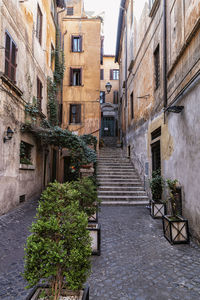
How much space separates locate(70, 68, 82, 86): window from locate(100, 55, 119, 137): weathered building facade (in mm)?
8448

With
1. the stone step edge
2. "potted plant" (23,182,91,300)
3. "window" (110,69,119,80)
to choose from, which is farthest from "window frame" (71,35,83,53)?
"potted plant" (23,182,91,300)

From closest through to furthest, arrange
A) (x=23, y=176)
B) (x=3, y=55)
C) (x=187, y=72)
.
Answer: (x=187, y=72) → (x=3, y=55) → (x=23, y=176)

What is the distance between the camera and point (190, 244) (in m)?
4.49

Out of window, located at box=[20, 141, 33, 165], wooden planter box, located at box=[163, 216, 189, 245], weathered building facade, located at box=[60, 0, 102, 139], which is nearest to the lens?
wooden planter box, located at box=[163, 216, 189, 245]

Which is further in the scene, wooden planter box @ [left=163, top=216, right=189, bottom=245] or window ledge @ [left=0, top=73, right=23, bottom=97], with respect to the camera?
window ledge @ [left=0, top=73, right=23, bottom=97]

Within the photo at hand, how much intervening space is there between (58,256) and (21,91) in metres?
7.31

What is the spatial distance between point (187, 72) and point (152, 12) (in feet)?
16.3

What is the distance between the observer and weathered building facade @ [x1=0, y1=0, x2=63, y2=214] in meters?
6.64

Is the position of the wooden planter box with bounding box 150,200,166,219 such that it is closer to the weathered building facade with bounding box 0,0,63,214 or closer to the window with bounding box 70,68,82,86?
the weathered building facade with bounding box 0,0,63,214

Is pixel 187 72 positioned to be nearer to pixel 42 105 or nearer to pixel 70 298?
pixel 70 298

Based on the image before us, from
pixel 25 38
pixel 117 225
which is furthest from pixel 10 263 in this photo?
pixel 25 38

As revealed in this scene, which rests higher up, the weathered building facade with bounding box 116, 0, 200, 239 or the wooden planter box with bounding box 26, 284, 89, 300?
the weathered building facade with bounding box 116, 0, 200, 239

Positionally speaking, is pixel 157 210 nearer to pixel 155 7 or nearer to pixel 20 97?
pixel 20 97

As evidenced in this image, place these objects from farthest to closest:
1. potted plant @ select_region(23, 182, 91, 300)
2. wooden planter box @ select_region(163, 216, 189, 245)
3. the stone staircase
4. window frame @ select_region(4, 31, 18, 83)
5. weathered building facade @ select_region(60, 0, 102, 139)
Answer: weathered building facade @ select_region(60, 0, 102, 139) → the stone staircase → window frame @ select_region(4, 31, 18, 83) → wooden planter box @ select_region(163, 216, 189, 245) → potted plant @ select_region(23, 182, 91, 300)
